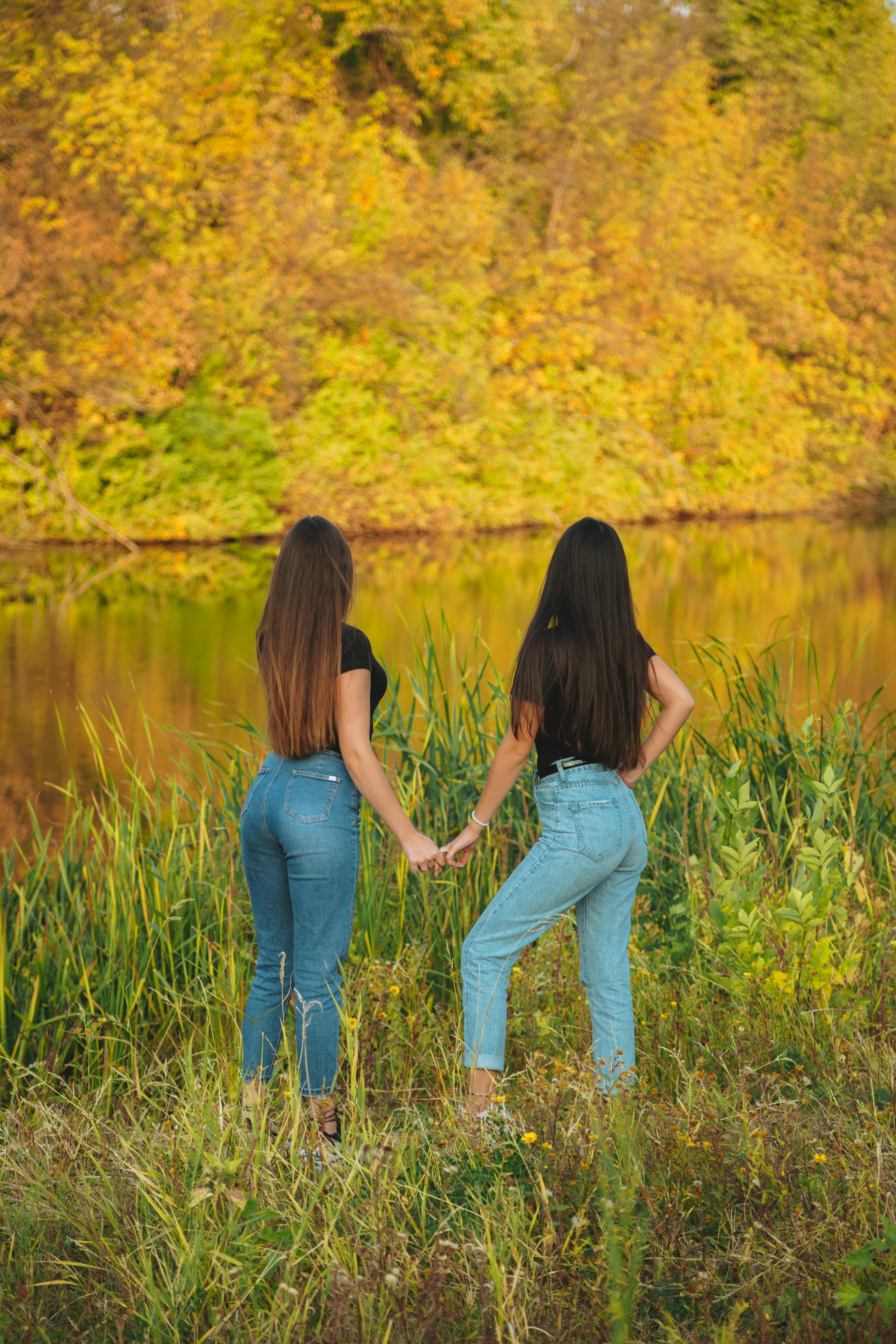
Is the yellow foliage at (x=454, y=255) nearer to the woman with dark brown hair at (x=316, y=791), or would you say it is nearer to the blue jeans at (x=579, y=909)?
the woman with dark brown hair at (x=316, y=791)

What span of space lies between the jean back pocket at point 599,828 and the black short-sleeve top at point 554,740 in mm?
94

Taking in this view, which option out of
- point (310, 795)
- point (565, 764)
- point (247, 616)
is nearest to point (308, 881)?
point (310, 795)

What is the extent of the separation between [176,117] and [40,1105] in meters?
17.2

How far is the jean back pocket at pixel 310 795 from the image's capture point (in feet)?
8.52

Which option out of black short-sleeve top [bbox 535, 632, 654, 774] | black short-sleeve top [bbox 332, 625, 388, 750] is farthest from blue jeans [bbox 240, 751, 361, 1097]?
black short-sleeve top [bbox 535, 632, 654, 774]

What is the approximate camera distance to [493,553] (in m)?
17.3

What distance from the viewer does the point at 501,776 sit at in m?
2.73

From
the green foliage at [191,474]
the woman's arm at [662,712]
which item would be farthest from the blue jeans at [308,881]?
the green foliage at [191,474]

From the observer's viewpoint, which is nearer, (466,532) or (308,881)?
(308,881)

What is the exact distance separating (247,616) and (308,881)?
9402 millimetres

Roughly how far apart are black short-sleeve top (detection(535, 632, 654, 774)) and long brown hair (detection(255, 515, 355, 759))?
1.55 feet

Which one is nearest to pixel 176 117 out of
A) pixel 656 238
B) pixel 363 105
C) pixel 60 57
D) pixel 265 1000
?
pixel 60 57

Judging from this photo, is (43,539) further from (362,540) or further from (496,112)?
(496,112)

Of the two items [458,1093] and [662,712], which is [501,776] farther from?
[458,1093]
